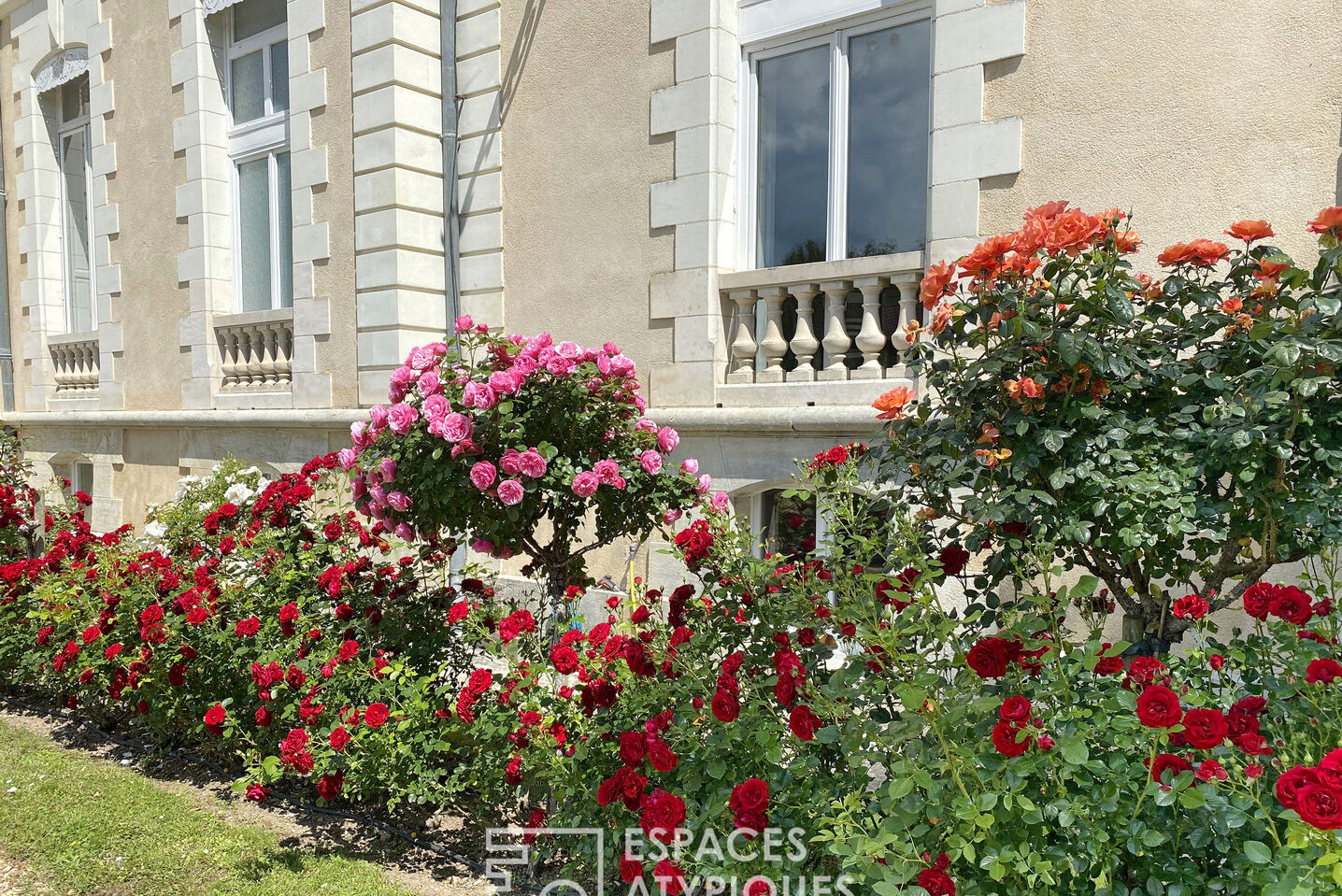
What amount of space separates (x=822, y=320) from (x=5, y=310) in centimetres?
1095

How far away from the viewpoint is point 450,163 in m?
7.01

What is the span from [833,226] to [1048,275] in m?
3.07

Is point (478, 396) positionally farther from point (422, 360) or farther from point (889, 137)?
point (889, 137)

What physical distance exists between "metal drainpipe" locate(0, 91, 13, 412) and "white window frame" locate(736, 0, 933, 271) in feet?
33.7


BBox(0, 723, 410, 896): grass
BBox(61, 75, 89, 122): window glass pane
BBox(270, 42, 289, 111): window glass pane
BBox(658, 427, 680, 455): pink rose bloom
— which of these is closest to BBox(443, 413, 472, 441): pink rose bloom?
BBox(658, 427, 680, 455): pink rose bloom

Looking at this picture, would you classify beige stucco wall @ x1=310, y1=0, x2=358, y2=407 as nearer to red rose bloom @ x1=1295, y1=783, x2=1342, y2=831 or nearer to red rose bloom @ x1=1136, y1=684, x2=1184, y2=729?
red rose bloom @ x1=1136, y1=684, x2=1184, y2=729

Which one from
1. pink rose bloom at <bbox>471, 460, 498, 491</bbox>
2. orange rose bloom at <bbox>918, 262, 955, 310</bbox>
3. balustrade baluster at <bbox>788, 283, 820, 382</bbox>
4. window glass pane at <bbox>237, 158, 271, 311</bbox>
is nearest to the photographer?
orange rose bloom at <bbox>918, 262, 955, 310</bbox>

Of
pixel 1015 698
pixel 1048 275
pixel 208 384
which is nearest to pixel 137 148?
pixel 208 384

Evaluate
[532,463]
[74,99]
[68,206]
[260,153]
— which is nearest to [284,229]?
[260,153]

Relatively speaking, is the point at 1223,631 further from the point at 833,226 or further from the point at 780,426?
the point at 833,226

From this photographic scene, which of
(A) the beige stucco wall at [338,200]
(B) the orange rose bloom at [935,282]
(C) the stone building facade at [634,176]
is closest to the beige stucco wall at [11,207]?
(C) the stone building facade at [634,176]

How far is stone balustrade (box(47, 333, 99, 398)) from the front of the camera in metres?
10.4

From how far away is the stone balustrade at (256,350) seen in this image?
322 inches

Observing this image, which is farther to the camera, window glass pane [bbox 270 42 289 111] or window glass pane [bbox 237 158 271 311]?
window glass pane [bbox 237 158 271 311]
